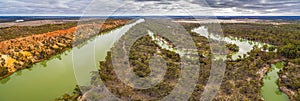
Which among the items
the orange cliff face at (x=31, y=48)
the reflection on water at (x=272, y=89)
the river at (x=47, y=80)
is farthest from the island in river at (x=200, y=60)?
the river at (x=47, y=80)

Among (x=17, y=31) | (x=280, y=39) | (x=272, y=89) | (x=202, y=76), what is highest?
(x=17, y=31)

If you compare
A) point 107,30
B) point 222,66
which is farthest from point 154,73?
point 107,30

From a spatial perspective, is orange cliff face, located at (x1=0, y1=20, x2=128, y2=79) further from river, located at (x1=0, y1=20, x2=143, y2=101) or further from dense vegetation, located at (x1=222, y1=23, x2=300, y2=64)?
dense vegetation, located at (x1=222, y1=23, x2=300, y2=64)

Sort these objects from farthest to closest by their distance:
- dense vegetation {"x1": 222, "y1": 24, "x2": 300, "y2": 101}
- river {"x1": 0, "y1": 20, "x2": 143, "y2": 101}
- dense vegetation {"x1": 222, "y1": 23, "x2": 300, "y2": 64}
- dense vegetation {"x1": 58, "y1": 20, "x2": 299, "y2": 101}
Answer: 1. dense vegetation {"x1": 222, "y1": 23, "x2": 300, "y2": 64}
2. dense vegetation {"x1": 222, "y1": 24, "x2": 300, "y2": 101}
3. river {"x1": 0, "y1": 20, "x2": 143, "y2": 101}
4. dense vegetation {"x1": 58, "y1": 20, "x2": 299, "y2": 101}

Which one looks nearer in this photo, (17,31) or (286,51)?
(286,51)

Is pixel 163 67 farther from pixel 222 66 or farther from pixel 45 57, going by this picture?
pixel 45 57

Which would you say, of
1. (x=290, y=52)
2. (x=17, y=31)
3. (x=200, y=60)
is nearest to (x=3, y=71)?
(x=200, y=60)

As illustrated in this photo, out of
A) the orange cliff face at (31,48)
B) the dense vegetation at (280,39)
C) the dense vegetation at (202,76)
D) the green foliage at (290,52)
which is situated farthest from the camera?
the dense vegetation at (280,39)

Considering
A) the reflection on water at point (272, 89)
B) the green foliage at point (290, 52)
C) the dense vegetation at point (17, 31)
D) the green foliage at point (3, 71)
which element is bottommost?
the reflection on water at point (272, 89)

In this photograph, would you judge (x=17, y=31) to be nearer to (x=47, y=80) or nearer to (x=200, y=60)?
(x=47, y=80)

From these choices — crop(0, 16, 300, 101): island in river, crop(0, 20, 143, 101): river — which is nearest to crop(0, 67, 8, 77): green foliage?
crop(0, 16, 300, 101): island in river

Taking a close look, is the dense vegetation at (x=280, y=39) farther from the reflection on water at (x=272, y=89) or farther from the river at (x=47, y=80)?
the river at (x=47, y=80)
